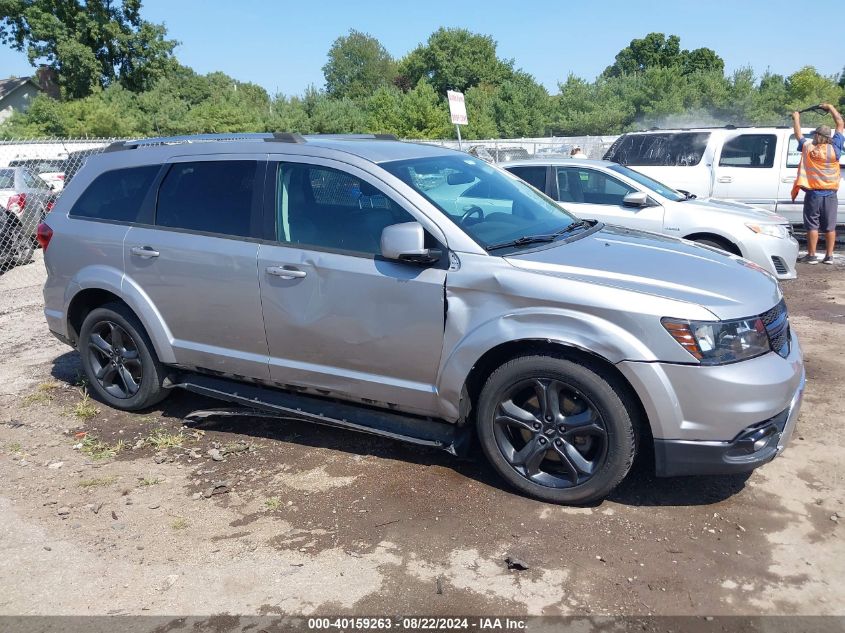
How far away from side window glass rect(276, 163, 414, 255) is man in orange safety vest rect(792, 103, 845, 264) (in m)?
8.44

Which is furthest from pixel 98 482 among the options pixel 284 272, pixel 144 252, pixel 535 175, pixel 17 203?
pixel 17 203

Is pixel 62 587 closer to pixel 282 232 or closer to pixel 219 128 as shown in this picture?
pixel 282 232

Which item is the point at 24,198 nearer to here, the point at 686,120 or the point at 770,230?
the point at 770,230

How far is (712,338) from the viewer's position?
11.1 ft

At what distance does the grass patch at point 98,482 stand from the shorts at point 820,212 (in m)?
9.83

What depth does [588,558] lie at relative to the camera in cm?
333

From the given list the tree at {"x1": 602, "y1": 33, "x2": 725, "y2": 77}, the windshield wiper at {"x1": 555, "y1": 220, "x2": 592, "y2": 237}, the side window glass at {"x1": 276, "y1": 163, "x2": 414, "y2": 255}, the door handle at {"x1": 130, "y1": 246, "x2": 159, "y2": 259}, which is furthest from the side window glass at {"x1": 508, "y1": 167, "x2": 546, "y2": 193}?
the tree at {"x1": 602, "y1": 33, "x2": 725, "y2": 77}

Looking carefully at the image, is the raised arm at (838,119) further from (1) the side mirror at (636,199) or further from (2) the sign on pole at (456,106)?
(2) the sign on pole at (456,106)

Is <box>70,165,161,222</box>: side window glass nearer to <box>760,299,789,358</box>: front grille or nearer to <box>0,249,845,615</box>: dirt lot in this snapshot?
<box>0,249,845,615</box>: dirt lot

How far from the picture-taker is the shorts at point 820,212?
1031 cm

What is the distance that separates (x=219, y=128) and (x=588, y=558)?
122 feet

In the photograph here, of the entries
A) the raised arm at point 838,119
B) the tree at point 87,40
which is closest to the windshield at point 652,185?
the raised arm at point 838,119

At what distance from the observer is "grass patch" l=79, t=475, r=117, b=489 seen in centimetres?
431

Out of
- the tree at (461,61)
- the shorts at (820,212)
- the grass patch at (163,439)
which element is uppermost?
the tree at (461,61)
